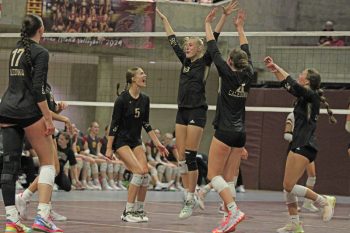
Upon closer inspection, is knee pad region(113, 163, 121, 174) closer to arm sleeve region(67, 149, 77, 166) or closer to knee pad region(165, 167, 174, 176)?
knee pad region(165, 167, 174, 176)

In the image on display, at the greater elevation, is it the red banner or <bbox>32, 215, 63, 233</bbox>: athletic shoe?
the red banner

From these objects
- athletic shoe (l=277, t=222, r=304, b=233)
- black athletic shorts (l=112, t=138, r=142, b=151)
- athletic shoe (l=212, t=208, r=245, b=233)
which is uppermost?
black athletic shorts (l=112, t=138, r=142, b=151)

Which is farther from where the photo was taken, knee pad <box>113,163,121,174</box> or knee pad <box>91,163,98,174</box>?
knee pad <box>113,163,121,174</box>

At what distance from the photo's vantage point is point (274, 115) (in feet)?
65.8

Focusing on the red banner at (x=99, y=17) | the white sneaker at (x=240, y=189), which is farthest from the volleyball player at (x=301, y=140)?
the red banner at (x=99, y=17)

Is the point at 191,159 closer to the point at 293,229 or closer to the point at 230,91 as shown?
the point at 293,229

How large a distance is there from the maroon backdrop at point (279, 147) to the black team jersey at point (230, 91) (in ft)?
36.4

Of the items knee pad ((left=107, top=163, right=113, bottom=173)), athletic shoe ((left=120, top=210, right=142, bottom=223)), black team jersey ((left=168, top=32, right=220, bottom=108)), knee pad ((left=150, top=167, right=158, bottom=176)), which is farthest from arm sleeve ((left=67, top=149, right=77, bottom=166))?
athletic shoe ((left=120, top=210, right=142, bottom=223))

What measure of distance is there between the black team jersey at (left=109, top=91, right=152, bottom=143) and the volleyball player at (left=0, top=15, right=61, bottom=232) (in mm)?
2496

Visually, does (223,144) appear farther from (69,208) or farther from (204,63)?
(69,208)

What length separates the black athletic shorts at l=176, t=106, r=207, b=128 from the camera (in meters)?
10.0

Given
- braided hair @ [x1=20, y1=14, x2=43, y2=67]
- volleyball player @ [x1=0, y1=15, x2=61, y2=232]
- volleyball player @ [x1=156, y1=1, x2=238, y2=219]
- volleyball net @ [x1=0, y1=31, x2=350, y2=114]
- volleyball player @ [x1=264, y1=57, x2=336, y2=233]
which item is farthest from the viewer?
volleyball net @ [x1=0, y1=31, x2=350, y2=114]

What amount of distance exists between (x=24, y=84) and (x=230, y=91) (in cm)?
222

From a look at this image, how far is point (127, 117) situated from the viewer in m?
9.86
